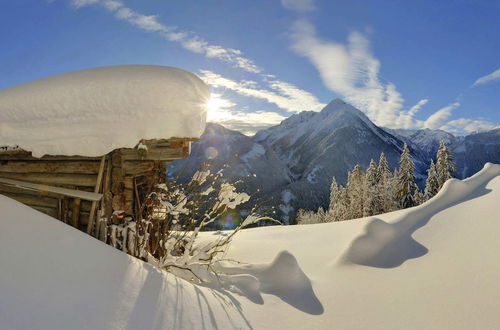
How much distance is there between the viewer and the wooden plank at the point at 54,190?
5.35 meters

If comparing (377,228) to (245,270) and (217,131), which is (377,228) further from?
(217,131)

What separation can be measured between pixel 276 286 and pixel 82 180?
3.78 metres

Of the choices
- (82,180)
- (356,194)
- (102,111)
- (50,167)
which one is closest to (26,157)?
(50,167)

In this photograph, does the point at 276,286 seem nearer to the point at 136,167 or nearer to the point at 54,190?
the point at 136,167

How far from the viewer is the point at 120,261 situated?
3.90 meters

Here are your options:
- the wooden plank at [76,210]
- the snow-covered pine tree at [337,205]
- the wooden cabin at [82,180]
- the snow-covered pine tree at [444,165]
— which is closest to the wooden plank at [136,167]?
the wooden cabin at [82,180]

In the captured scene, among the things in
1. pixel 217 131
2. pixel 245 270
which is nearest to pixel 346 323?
pixel 245 270

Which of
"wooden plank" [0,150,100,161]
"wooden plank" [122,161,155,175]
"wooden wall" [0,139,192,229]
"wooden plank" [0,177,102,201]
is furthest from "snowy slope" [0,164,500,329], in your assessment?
"wooden plank" [122,161,155,175]

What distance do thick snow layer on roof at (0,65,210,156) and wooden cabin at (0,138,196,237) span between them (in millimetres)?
600

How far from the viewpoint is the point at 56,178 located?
5.71 metres

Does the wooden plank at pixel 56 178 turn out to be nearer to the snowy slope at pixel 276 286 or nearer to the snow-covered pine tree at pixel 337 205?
the snowy slope at pixel 276 286

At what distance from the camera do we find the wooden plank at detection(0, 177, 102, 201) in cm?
535

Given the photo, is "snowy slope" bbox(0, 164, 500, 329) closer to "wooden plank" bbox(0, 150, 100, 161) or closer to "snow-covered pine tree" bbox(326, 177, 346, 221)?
"wooden plank" bbox(0, 150, 100, 161)

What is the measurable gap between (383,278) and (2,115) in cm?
674
